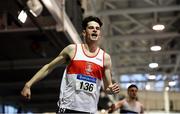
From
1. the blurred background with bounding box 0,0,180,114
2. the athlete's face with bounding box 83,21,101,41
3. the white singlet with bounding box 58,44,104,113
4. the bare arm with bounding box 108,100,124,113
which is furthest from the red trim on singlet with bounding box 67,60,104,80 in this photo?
the bare arm with bounding box 108,100,124,113

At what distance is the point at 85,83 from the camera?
148 inches

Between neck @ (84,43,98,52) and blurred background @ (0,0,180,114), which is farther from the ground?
blurred background @ (0,0,180,114)

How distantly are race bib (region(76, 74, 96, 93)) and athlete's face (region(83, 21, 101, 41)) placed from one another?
0.35 meters

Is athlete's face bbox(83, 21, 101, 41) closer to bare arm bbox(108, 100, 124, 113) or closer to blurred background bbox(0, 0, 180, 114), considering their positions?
blurred background bbox(0, 0, 180, 114)

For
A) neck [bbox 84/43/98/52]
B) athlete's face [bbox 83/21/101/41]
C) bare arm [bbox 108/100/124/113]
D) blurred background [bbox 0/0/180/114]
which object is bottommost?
bare arm [bbox 108/100/124/113]

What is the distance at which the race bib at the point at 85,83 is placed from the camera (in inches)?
147

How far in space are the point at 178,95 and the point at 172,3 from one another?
1582cm

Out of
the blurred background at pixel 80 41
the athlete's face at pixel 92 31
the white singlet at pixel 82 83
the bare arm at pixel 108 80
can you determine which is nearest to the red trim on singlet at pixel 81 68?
the white singlet at pixel 82 83

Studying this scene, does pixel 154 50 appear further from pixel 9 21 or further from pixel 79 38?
pixel 9 21

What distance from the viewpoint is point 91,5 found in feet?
42.2

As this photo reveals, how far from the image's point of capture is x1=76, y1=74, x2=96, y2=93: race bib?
147 inches

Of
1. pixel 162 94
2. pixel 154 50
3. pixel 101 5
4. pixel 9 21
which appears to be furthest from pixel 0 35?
pixel 162 94

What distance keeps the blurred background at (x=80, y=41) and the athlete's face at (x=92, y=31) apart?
3530mm

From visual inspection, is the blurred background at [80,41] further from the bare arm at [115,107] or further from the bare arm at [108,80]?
the bare arm at [108,80]
